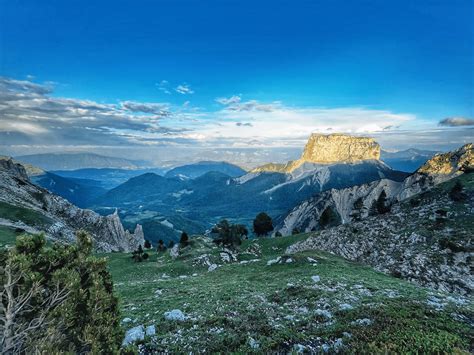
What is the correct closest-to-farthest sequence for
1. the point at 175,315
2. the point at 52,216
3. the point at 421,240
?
the point at 175,315, the point at 421,240, the point at 52,216

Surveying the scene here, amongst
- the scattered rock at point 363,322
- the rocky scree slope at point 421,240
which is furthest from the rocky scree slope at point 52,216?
the scattered rock at point 363,322

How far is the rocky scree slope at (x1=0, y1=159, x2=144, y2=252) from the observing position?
247 feet

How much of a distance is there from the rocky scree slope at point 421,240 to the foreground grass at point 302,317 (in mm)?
17566

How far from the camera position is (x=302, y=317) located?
54.0 ft

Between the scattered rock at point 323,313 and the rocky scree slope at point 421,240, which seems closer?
the scattered rock at point 323,313


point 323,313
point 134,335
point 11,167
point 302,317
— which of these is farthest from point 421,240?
point 11,167

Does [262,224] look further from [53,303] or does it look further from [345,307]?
[53,303]

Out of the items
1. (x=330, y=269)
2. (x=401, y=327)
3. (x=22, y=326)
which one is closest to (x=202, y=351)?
(x=22, y=326)

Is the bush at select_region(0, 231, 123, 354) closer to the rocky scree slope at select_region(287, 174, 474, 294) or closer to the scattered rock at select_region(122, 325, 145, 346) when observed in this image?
the scattered rock at select_region(122, 325, 145, 346)

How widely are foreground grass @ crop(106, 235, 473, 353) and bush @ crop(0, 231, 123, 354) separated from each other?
5.29 feet

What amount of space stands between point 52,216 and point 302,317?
336ft

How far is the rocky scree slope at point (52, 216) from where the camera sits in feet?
247

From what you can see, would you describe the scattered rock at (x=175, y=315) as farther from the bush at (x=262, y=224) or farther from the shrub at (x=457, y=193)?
the bush at (x=262, y=224)

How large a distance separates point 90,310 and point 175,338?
6798 mm
